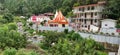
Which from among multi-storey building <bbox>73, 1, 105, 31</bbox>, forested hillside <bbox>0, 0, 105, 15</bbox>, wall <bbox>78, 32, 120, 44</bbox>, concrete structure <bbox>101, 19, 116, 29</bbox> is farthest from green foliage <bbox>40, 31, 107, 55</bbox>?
forested hillside <bbox>0, 0, 105, 15</bbox>

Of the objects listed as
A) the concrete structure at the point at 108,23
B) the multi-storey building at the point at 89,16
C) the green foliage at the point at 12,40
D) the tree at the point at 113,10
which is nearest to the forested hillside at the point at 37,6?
the multi-storey building at the point at 89,16

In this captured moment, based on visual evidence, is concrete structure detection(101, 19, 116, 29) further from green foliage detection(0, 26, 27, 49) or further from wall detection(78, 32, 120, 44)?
green foliage detection(0, 26, 27, 49)

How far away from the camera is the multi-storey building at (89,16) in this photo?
4432cm

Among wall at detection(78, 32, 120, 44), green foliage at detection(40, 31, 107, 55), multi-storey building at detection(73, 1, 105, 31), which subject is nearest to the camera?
green foliage at detection(40, 31, 107, 55)

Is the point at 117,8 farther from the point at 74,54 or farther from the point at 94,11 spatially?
the point at 74,54

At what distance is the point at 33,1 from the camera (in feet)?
252

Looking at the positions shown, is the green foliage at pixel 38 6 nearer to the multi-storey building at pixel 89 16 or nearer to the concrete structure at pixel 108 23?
the multi-storey building at pixel 89 16

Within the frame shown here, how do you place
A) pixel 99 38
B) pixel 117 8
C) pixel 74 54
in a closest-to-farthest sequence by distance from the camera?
pixel 74 54 < pixel 99 38 < pixel 117 8

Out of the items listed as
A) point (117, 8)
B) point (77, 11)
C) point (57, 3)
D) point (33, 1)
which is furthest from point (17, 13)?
point (117, 8)

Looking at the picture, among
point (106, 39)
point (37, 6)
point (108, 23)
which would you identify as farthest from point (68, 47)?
point (37, 6)

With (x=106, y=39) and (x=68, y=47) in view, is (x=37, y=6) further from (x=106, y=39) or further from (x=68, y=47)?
(x=68, y=47)

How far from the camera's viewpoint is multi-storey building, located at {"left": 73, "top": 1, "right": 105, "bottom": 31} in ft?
145

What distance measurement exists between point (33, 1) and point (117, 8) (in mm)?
39204

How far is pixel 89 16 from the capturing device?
154ft
